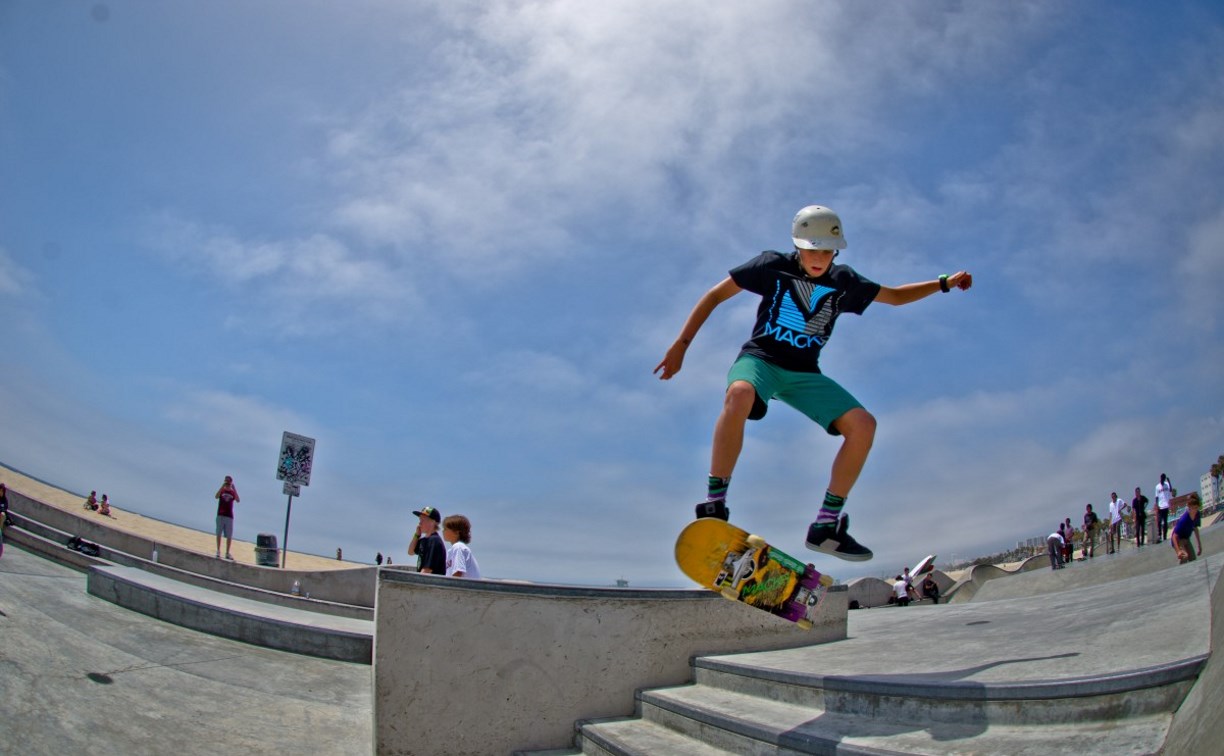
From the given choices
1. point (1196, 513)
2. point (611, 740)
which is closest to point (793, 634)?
point (611, 740)

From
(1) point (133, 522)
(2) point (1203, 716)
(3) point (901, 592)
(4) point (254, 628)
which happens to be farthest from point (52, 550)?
(3) point (901, 592)

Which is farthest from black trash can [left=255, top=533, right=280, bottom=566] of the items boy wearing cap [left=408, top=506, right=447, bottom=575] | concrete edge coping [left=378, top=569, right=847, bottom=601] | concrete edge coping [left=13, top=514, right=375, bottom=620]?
concrete edge coping [left=378, top=569, right=847, bottom=601]

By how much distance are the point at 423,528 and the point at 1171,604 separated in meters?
6.75

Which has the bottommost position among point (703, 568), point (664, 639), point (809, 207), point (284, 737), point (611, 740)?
point (284, 737)

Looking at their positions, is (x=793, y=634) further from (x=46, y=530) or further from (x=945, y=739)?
(x=46, y=530)

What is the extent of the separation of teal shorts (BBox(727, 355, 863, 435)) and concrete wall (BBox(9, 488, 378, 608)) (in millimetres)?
12004

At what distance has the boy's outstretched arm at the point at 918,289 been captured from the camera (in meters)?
4.62

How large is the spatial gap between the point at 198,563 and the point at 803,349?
13779 mm

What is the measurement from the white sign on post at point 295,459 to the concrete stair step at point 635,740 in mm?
11525

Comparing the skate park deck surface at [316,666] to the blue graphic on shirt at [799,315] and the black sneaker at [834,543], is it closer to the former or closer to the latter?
the black sneaker at [834,543]

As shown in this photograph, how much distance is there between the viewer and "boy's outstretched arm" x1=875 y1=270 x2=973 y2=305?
462 centimetres

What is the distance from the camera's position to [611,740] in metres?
4.46

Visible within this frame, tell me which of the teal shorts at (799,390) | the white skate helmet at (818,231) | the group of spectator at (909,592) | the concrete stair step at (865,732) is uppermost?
the white skate helmet at (818,231)

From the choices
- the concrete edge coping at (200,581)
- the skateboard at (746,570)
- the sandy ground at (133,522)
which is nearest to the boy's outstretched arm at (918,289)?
the skateboard at (746,570)
